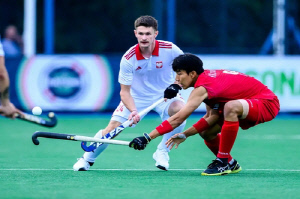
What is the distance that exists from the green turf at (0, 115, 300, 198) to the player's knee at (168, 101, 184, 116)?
0.58m

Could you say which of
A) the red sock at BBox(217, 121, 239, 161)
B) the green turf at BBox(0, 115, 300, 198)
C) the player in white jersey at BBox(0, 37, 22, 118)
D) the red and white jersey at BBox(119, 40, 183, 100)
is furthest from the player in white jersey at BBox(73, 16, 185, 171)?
the player in white jersey at BBox(0, 37, 22, 118)

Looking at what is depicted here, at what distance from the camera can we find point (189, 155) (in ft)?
27.0

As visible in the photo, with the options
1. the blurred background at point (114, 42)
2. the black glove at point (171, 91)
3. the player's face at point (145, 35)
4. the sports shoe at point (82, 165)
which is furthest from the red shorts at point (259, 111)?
the blurred background at point (114, 42)

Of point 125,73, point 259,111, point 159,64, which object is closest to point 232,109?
point 259,111

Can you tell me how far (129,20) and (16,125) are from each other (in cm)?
832

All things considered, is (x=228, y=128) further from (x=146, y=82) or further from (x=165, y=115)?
(x=146, y=82)

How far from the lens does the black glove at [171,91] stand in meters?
6.62

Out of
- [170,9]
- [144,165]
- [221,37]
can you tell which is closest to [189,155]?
[144,165]

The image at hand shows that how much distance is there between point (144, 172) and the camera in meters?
6.62

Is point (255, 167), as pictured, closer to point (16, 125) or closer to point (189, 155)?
point (189, 155)

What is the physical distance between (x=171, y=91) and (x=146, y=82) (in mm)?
662

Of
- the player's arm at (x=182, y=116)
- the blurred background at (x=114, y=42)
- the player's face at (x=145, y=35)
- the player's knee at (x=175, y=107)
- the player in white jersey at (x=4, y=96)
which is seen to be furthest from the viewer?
the blurred background at (x=114, y=42)

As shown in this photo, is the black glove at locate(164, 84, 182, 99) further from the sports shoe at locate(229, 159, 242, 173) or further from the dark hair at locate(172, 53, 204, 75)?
the sports shoe at locate(229, 159, 242, 173)

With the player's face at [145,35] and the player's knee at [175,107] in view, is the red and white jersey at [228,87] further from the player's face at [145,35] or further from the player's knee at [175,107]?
the player's face at [145,35]
